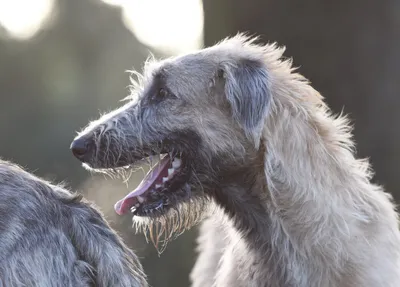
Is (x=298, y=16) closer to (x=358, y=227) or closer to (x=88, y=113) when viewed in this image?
(x=358, y=227)

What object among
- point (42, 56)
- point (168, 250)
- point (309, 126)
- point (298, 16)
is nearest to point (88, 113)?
point (42, 56)

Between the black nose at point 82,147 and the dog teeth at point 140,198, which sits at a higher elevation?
the black nose at point 82,147

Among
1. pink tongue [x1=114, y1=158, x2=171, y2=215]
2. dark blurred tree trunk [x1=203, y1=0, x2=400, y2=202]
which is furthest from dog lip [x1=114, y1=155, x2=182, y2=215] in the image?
dark blurred tree trunk [x1=203, y1=0, x2=400, y2=202]

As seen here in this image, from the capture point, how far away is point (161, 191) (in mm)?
3807

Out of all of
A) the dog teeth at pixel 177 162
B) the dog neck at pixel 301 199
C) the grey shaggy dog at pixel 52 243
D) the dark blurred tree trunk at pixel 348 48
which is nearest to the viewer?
the grey shaggy dog at pixel 52 243

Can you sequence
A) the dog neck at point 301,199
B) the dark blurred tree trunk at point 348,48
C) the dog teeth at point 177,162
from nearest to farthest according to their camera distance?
the dog neck at point 301,199 → the dog teeth at point 177,162 → the dark blurred tree trunk at point 348,48

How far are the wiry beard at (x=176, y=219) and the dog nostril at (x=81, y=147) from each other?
1.36 ft

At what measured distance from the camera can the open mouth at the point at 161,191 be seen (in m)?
3.78

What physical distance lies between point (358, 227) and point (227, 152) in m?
0.71

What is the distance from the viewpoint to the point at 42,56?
1984 centimetres

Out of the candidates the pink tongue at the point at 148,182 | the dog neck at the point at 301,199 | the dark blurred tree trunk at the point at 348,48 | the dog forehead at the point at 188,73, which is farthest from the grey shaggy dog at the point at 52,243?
the dark blurred tree trunk at the point at 348,48

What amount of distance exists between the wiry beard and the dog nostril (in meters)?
0.41

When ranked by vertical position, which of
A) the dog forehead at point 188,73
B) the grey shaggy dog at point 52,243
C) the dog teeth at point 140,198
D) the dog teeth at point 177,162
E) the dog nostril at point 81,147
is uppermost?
the dog forehead at point 188,73

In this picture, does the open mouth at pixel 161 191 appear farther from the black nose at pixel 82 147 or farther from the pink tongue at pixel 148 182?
the black nose at pixel 82 147
